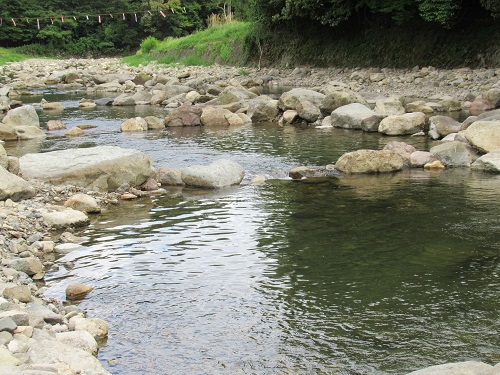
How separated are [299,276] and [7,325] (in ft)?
10.6

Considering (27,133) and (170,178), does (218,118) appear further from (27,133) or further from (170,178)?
(170,178)

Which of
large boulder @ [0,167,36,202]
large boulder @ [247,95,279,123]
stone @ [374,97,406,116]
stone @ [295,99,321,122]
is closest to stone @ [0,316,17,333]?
large boulder @ [0,167,36,202]

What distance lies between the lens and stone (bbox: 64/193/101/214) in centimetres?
991

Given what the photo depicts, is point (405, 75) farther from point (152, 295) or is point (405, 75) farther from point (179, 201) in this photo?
point (152, 295)

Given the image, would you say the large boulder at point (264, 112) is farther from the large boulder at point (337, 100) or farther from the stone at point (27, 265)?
the stone at point (27, 265)

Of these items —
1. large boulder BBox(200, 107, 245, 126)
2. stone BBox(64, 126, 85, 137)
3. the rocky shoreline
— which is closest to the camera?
the rocky shoreline

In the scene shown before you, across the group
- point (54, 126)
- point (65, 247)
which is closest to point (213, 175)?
point (65, 247)

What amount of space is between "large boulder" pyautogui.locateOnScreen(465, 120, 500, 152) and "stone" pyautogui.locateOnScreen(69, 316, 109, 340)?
9945mm

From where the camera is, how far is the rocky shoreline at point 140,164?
5.13 m

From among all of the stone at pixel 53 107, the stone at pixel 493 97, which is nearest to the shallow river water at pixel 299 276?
the stone at pixel 493 97

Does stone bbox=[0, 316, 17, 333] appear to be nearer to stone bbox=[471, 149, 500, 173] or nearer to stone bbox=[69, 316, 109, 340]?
stone bbox=[69, 316, 109, 340]

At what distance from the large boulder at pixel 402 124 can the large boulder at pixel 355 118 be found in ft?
1.55

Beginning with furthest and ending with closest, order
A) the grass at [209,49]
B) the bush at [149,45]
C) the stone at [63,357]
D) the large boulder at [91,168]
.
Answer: the bush at [149,45], the grass at [209,49], the large boulder at [91,168], the stone at [63,357]

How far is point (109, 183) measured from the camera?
11125 millimetres
